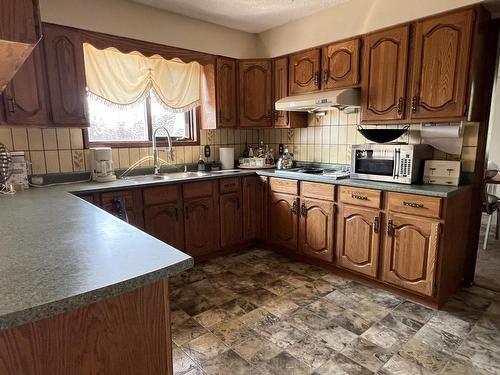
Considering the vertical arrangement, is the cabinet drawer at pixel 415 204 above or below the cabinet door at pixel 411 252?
above

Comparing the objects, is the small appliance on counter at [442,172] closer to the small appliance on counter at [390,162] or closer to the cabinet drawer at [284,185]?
the small appliance on counter at [390,162]

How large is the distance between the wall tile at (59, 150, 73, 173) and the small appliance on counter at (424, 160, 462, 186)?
2.96 meters

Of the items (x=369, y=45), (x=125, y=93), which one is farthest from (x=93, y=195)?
(x=369, y=45)

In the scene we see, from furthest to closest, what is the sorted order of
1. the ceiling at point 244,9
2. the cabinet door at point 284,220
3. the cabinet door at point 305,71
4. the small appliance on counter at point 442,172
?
the cabinet door at point 284,220 < the cabinet door at point 305,71 < the ceiling at point 244,9 < the small appliance on counter at point 442,172

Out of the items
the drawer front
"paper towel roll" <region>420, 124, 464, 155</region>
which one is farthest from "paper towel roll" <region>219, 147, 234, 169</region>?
"paper towel roll" <region>420, 124, 464, 155</region>

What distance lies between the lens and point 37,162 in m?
2.58

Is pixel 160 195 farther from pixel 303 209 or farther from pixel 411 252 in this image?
pixel 411 252

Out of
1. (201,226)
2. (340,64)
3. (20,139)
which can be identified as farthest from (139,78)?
(340,64)

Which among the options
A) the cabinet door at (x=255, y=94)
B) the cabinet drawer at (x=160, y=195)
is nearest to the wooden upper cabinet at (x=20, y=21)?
the cabinet drawer at (x=160, y=195)

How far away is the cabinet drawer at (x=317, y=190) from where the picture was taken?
275 centimetres

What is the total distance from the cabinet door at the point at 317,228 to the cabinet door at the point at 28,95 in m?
2.29

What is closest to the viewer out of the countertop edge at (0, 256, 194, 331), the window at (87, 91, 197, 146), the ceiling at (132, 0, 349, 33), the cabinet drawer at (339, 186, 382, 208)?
the countertop edge at (0, 256, 194, 331)

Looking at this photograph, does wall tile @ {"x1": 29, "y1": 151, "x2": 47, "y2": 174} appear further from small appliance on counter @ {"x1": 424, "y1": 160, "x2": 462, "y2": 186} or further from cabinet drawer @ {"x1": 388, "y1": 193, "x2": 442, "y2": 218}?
small appliance on counter @ {"x1": 424, "y1": 160, "x2": 462, "y2": 186}

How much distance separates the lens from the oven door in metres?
2.46
